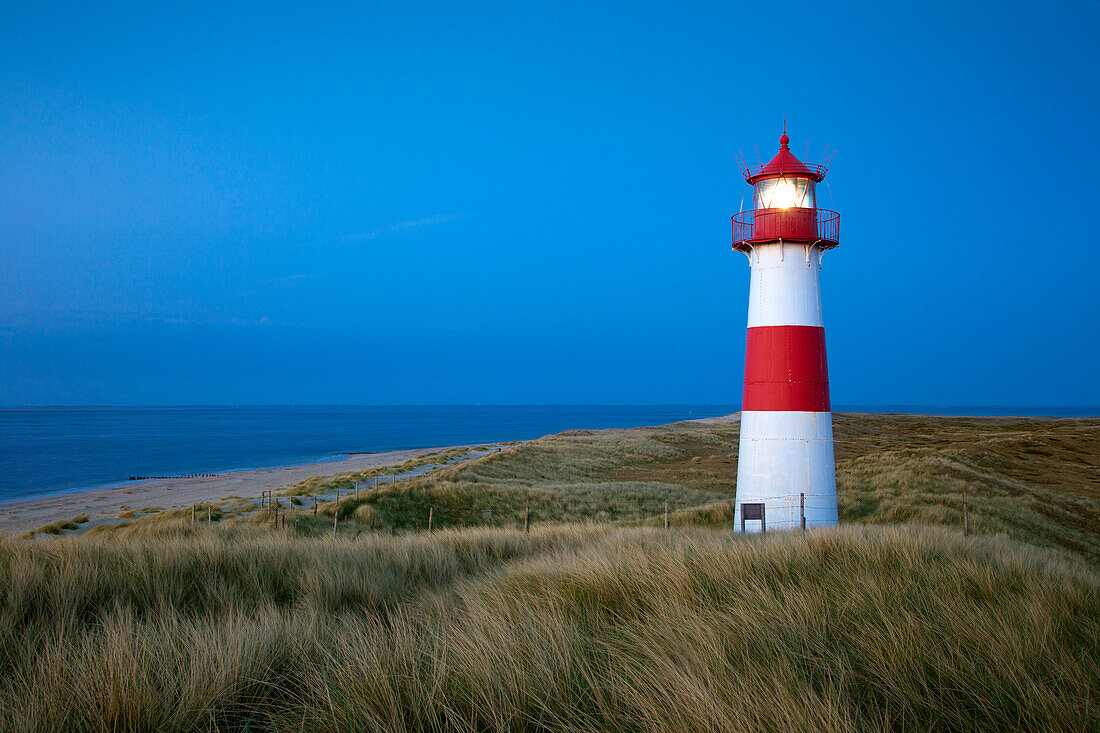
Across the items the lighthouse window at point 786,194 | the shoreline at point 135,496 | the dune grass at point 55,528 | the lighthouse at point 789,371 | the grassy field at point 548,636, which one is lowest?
the shoreline at point 135,496

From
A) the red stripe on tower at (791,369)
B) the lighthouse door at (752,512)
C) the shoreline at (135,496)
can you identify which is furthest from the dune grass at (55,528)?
the red stripe on tower at (791,369)

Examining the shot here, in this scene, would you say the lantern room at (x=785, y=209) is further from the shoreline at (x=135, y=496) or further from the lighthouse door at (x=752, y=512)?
the shoreline at (x=135, y=496)

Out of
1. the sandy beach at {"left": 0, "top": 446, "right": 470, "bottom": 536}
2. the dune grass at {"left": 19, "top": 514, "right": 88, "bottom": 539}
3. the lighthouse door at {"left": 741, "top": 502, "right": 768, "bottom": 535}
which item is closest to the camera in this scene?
the lighthouse door at {"left": 741, "top": 502, "right": 768, "bottom": 535}

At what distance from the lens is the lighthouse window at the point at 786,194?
12.0 m

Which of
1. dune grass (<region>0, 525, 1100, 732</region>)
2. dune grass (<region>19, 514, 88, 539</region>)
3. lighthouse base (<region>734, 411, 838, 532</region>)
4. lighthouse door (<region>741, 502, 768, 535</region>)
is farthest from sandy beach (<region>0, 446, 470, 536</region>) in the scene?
lighthouse base (<region>734, 411, 838, 532</region>)

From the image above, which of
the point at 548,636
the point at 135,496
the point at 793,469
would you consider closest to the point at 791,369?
the point at 793,469

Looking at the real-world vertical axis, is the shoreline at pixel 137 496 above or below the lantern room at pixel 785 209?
below

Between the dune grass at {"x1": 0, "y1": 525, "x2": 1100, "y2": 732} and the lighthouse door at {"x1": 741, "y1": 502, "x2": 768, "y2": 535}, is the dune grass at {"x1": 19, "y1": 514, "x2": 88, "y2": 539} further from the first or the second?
the lighthouse door at {"x1": 741, "y1": 502, "x2": 768, "y2": 535}

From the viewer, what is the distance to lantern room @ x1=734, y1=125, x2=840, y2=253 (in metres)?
11.7

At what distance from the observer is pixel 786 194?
12008mm

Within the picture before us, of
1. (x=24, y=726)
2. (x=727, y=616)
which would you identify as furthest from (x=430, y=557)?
(x=24, y=726)

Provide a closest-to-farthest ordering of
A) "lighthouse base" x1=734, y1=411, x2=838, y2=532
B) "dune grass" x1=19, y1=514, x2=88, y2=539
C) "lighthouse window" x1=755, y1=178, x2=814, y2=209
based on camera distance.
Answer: "lighthouse base" x1=734, y1=411, x2=838, y2=532 → "lighthouse window" x1=755, y1=178, x2=814, y2=209 → "dune grass" x1=19, y1=514, x2=88, y2=539

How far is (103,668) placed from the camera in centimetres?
319

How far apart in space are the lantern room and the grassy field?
6085 mm
